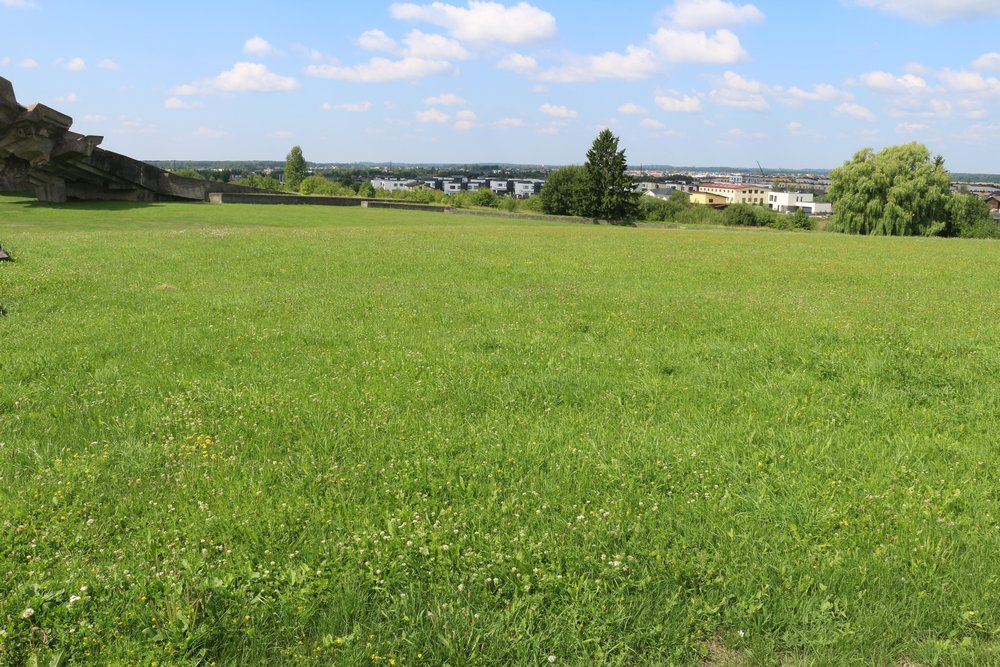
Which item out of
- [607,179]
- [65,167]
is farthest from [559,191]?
[65,167]

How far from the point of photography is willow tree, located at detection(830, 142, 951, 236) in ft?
178

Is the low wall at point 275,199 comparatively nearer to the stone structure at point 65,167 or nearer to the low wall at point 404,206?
the low wall at point 404,206

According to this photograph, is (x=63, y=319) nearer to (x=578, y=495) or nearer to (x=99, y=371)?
(x=99, y=371)

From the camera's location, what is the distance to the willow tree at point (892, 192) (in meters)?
54.4

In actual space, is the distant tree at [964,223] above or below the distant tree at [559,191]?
below

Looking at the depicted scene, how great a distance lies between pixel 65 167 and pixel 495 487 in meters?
44.8

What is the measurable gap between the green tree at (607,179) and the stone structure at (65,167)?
108 feet

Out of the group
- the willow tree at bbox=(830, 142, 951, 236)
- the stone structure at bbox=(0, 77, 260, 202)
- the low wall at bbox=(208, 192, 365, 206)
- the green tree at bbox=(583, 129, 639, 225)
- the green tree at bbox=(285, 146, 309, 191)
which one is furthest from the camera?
the green tree at bbox=(285, 146, 309, 191)

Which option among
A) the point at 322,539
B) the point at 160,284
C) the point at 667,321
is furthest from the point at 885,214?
the point at 322,539

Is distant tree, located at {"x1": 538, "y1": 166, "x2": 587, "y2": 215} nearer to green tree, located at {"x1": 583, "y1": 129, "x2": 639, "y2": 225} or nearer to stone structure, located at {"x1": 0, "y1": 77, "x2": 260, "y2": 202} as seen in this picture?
green tree, located at {"x1": 583, "y1": 129, "x2": 639, "y2": 225}

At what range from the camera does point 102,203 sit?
41.8 meters

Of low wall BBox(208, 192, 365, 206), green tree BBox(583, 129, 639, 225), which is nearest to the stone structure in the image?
low wall BBox(208, 192, 365, 206)

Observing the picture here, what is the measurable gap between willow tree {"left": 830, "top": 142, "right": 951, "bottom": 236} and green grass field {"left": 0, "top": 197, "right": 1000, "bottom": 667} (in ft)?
166

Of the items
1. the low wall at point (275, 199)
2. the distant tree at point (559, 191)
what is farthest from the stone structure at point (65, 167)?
the distant tree at point (559, 191)
